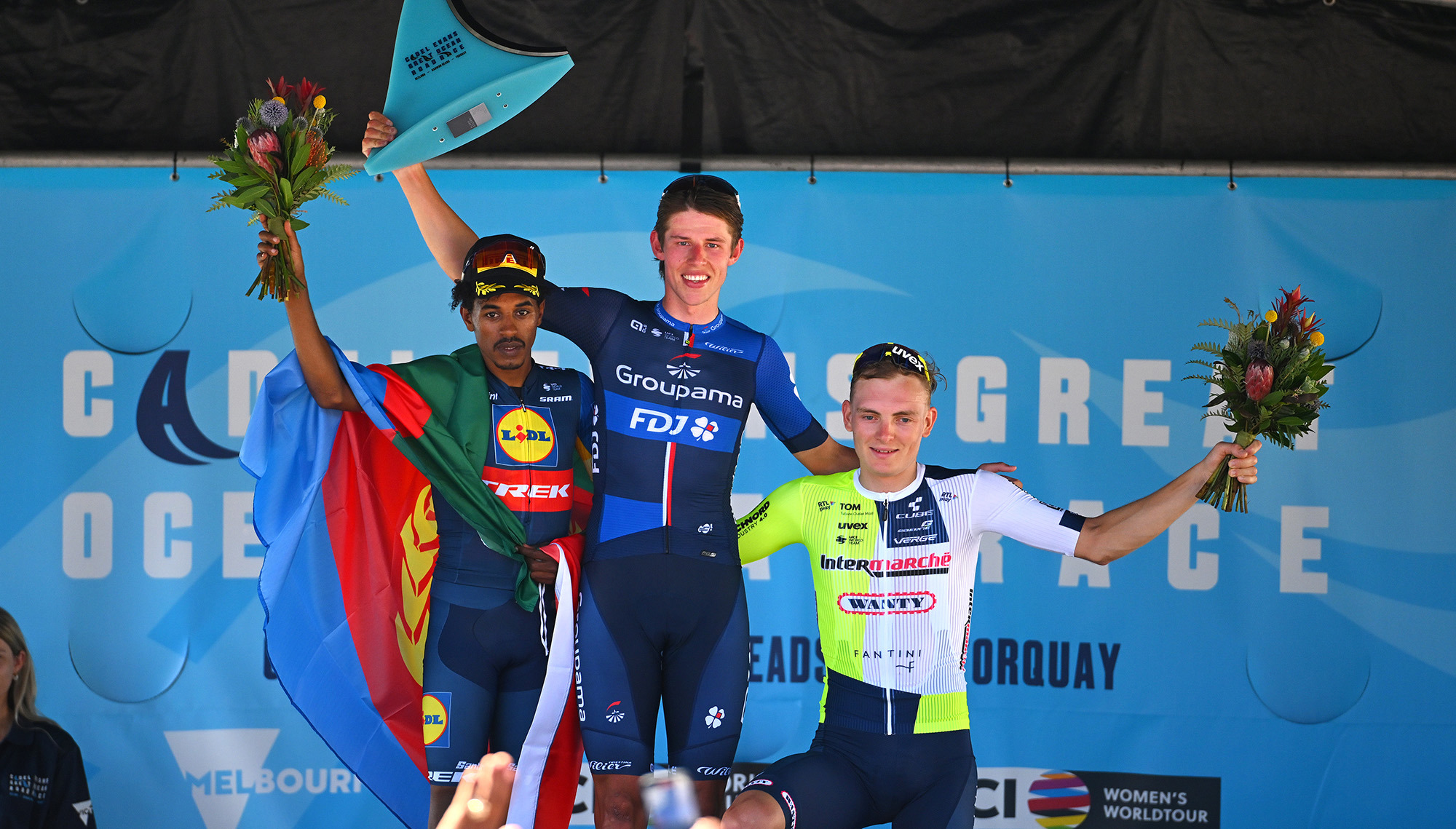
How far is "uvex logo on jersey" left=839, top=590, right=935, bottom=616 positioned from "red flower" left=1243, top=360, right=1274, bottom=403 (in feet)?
3.31

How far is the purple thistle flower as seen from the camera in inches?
112

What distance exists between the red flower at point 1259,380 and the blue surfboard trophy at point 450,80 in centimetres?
204

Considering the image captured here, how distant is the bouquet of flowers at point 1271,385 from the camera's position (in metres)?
2.83

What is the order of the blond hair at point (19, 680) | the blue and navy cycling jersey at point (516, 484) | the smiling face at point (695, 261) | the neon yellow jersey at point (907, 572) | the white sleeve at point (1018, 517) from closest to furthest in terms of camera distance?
the neon yellow jersey at point (907, 572) < the white sleeve at point (1018, 517) < the smiling face at point (695, 261) < the blue and navy cycling jersey at point (516, 484) < the blond hair at point (19, 680)

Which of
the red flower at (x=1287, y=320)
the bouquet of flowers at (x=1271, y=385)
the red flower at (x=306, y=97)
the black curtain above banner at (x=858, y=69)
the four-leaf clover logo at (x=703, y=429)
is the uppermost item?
the black curtain above banner at (x=858, y=69)

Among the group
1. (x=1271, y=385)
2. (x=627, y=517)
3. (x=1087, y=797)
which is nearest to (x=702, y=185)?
(x=627, y=517)

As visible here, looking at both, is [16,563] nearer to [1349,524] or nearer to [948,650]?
[948,650]

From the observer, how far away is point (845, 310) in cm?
448

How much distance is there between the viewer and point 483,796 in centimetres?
136

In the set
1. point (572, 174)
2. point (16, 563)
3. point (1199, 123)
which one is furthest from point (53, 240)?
point (1199, 123)

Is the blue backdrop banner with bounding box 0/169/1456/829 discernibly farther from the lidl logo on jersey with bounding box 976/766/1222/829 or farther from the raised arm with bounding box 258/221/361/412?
the raised arm with bounding box 258/221/361/412

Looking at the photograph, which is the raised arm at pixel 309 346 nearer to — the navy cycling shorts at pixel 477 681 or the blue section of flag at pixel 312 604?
the blue section of flag at pixel 312 604

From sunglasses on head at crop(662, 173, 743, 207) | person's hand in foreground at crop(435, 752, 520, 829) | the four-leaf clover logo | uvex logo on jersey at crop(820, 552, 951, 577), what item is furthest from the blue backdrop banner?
person's hand in foreground at crop(435, 752, 520, 829)

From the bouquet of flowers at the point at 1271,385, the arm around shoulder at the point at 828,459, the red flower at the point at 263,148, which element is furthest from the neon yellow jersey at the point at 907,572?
the red flower at the point at 263,148
